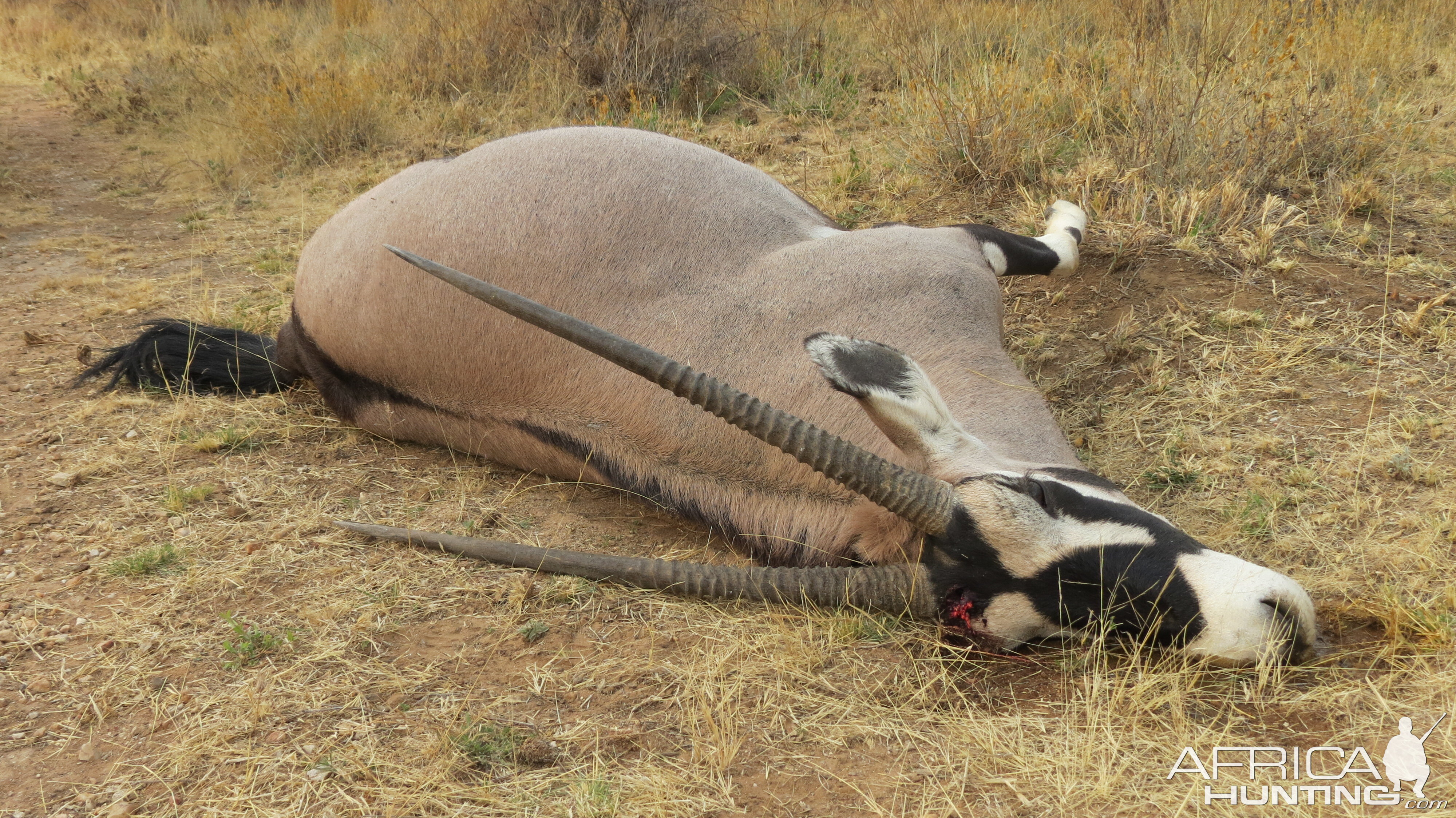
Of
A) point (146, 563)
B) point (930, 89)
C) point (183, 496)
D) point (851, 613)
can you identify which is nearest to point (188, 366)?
point (183, 496)

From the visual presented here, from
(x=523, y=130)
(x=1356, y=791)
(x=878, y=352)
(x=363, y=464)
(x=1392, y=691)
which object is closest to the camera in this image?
(x=1356, y=791)

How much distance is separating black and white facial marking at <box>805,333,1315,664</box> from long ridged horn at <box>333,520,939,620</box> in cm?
8

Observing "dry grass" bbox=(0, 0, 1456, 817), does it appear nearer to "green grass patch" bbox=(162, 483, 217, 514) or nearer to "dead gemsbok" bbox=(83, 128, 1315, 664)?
"green grass patch" bbox=(162, 483, 217, 514)

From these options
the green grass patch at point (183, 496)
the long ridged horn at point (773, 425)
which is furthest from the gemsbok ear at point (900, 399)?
the green grass patch at point (183, 496)

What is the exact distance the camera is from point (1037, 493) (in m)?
2.72

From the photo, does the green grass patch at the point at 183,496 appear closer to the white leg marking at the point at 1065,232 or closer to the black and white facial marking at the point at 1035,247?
the black and white facial marking at the point at 1035,247

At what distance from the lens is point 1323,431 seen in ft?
11.7

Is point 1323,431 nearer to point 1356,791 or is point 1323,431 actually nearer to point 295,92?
point 1356,791

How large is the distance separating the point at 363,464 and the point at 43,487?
1078mm

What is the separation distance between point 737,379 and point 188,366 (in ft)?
8.29

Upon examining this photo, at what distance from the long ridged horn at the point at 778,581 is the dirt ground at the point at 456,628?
0.07m

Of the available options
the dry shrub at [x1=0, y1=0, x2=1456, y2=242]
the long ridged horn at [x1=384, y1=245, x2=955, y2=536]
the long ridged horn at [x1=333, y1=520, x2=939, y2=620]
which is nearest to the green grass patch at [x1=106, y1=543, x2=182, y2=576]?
the long ridged horn at [x1=333, y1=520, x2=939, y2=620]

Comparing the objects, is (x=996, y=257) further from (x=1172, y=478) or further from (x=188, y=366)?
(x=188, y=366)

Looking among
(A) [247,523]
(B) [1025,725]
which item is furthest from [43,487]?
(B) [1025,725]
